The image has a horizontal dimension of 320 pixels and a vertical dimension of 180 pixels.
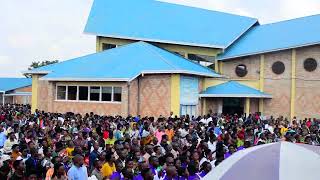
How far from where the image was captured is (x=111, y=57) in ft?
94.6

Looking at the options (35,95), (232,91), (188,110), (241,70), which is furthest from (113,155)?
(241,70)

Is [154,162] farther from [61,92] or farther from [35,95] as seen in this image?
[35,95]

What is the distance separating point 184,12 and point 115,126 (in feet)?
65.2

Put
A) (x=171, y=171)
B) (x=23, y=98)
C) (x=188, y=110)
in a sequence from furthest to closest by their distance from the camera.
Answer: (x=23, y=98) → (x=188, y=110) → (x=171, y=171)

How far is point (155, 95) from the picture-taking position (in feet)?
84.7

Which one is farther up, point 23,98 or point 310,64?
point 310,64

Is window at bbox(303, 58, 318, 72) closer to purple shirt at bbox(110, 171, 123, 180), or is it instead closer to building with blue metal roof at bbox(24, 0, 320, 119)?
building with blue metal roof at bbox(24, 0, 320, 119)

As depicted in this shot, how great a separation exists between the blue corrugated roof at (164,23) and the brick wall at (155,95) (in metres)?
5.88

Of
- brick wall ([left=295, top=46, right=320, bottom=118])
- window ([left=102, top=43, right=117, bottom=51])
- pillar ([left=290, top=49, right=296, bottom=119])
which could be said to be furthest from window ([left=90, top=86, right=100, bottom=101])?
brick wall ([left=295, top=46, right=320, bottom=118])

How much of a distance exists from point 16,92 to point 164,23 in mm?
23440

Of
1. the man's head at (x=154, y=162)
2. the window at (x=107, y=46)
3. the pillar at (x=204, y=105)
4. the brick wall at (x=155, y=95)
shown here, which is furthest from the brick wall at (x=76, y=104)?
the man's head at (x=154, y=162)

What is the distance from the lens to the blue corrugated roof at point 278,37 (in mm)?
27909

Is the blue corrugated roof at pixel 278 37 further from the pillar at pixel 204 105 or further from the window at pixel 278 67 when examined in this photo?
the pillar at pixel 204 105

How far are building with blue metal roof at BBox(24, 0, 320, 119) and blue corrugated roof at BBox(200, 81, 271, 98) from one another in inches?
2.1
